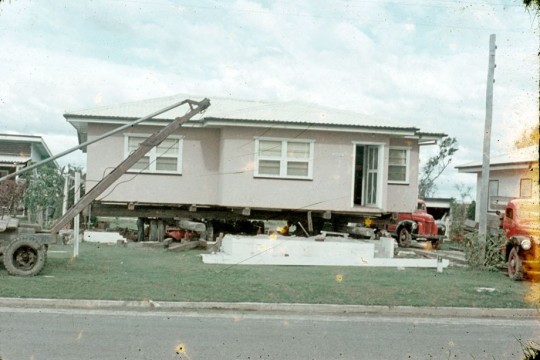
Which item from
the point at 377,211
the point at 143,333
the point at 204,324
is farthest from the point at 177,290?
the point at 377,211

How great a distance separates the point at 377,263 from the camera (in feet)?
58.0

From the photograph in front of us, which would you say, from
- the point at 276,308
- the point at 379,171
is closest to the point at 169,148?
the point at 379,171

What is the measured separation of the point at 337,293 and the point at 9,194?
2088 cm

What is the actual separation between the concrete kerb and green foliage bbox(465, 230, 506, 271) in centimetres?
599

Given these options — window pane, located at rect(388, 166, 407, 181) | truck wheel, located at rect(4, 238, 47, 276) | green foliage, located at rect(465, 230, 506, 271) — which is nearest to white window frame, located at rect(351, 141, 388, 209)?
window pane, located at rect(388, 166, 407, 181)

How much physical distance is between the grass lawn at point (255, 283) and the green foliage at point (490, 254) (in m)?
0.37

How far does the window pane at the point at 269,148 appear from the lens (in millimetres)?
21312

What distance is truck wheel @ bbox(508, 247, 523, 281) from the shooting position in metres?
15.4

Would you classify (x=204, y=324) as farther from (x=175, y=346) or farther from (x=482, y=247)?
(x=482, y=247)

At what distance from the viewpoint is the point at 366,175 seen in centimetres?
2288

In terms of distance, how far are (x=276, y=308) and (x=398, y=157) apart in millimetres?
13218

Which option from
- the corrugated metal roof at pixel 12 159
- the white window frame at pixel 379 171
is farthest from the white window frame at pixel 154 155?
the corrugated metal roof at pixel 12 159

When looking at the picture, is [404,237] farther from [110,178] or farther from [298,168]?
[110,178]

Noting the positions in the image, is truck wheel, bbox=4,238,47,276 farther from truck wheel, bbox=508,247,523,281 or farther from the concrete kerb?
truck wheel, bbox=508,247,523,281
